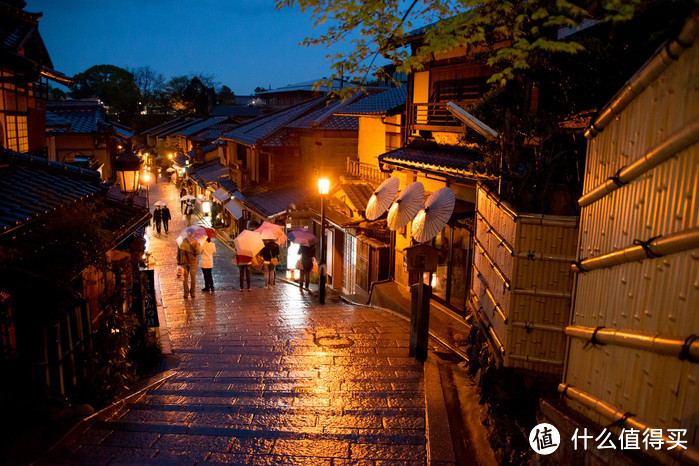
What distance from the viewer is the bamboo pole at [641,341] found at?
329 centimetres

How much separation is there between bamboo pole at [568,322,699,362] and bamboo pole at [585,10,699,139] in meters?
2.03

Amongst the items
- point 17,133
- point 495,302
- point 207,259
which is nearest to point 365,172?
point 207,259

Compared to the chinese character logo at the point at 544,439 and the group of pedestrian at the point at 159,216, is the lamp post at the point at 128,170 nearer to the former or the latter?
the chinese character logo at the point at 544,439

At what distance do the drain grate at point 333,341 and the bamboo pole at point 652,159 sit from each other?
7.69 meters

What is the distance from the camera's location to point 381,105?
822 inches

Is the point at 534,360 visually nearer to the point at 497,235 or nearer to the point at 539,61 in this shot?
the point at 497,235

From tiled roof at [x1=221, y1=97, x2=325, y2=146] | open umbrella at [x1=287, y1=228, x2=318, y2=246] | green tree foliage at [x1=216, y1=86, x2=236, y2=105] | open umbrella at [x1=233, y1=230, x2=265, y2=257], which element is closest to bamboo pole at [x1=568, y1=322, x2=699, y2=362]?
open umbrella at [x1=287, y1=228, x2=318, y2=246]

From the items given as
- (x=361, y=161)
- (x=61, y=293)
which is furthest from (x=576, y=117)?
(x=361, y=161)

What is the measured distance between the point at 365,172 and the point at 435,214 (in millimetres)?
12023

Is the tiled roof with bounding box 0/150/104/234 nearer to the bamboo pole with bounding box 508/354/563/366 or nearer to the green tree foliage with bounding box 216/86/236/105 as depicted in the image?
the bamboo pole with bounding box 508/354/563/366

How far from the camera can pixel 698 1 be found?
4.06 meters

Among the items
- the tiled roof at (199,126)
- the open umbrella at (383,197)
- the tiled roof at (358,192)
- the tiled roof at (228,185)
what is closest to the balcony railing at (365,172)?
the tiled roof at (358,192)

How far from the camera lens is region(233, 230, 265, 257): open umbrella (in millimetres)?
21094

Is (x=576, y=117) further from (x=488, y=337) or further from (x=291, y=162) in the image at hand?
(x=291, y=162)
